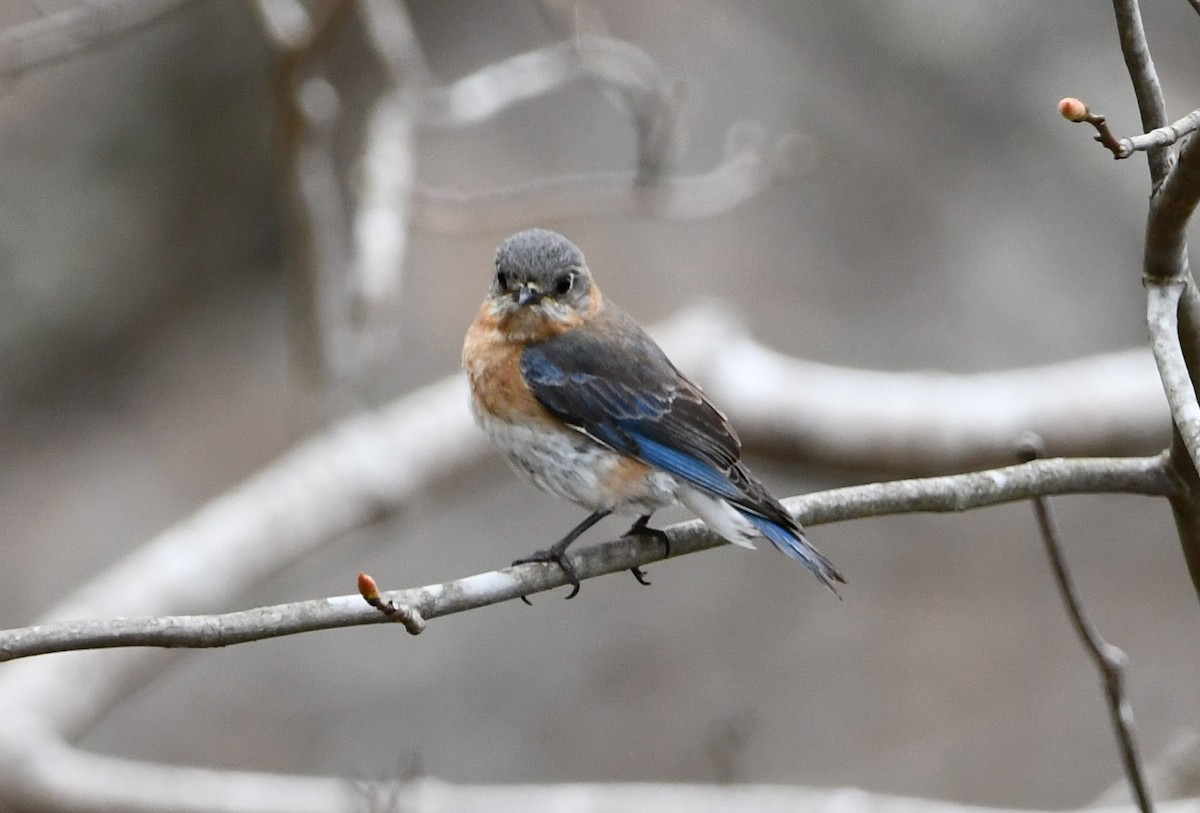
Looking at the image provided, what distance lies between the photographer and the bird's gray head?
138 inches

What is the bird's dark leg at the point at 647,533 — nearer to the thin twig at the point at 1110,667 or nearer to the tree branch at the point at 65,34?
the thin twig at the point at 1110,667

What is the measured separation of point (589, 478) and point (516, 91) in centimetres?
266

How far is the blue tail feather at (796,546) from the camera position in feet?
9.25

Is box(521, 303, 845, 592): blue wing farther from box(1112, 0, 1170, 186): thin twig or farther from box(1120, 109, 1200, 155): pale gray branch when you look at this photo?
box(1120, 109, 1200, 155): pale gray branch

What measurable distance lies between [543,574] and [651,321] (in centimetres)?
573

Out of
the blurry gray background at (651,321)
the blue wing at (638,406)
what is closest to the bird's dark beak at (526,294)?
the blue wing at (638,406)

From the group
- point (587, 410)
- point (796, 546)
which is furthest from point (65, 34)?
point (796, 546)

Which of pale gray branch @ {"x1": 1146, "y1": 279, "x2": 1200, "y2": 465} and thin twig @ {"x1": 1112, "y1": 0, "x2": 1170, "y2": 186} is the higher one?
thin twig @ {"x1": 1112, "y1": 0, "x2": 1170, "y2": 186}

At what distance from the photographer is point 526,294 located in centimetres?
349

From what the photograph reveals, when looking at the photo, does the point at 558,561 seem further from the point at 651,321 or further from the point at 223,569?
the point at 651,321

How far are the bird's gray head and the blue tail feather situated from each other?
2.75 feet

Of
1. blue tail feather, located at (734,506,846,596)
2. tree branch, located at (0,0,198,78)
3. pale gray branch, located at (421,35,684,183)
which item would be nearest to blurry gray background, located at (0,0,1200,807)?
pale gray branch, located at (421,35,684,183)

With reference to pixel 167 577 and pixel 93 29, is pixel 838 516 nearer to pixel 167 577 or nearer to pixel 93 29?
pixel 167 577

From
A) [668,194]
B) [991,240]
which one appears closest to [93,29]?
[668,194]
